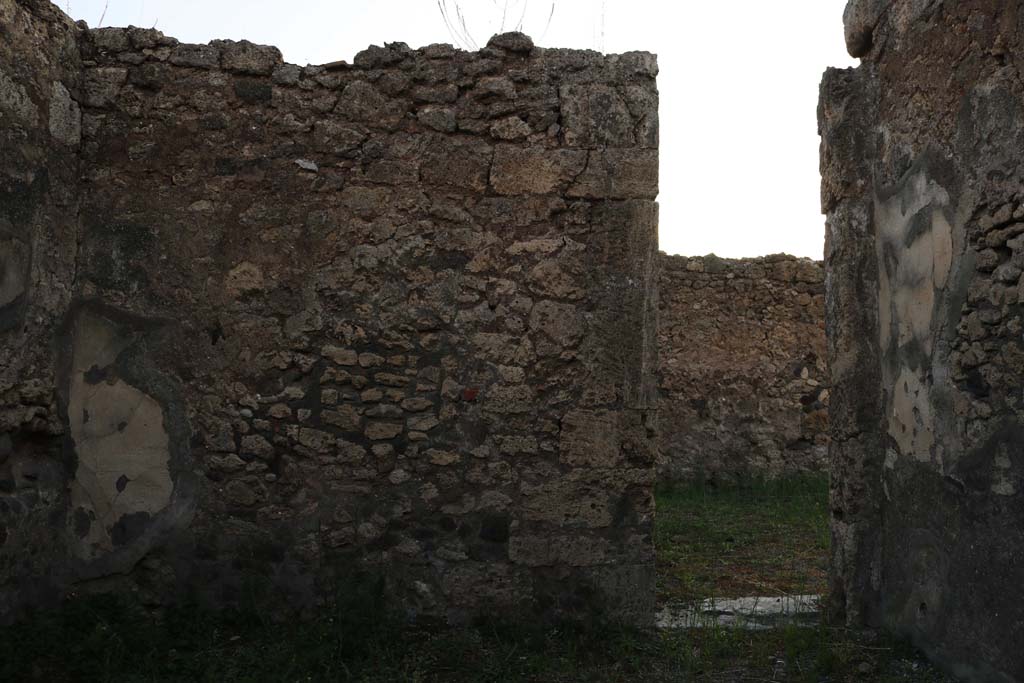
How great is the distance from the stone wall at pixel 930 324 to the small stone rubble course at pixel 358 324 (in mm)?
1018

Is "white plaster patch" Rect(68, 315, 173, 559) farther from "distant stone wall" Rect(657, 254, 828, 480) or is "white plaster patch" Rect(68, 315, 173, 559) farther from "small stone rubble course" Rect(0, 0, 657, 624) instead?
"distant stone wall" Rect(657, 254, 828, 480)

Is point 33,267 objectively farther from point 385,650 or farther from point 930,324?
point 930,324

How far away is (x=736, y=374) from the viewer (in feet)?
28.6

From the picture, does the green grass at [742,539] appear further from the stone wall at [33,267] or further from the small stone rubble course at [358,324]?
the stone wall at [33,267]

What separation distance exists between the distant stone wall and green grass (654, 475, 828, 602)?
272mm

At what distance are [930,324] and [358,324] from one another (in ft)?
7.91

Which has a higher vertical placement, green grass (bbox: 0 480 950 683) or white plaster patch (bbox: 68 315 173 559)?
white plaster patch (bbox: 68 315 173 559)

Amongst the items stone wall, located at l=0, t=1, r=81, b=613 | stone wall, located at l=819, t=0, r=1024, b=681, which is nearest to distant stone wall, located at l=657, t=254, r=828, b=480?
stone wall, located at l=819, t=0, r=1024, b=681

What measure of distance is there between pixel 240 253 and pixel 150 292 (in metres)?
0.43

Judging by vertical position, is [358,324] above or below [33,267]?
below

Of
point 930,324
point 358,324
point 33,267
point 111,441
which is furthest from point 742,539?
point 33,267

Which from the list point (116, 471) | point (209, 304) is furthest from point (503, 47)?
point (116, 471)

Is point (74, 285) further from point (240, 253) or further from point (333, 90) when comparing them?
point (333, 90)

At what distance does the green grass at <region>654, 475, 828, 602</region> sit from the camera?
505 centimetres
